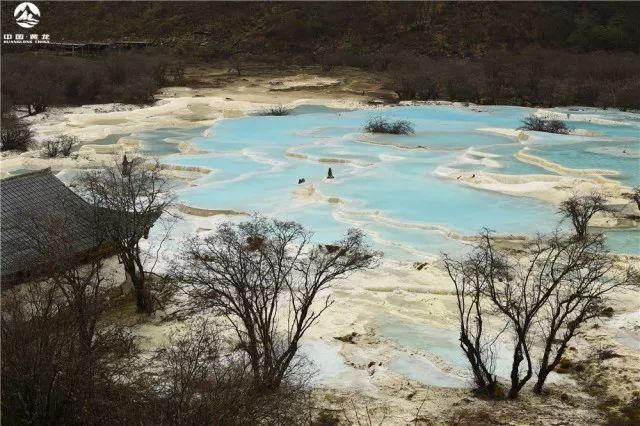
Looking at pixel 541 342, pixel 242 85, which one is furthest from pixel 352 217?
pixel 242 85

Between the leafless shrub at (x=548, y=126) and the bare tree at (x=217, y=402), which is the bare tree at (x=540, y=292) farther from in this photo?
the leafless shrub at (x=548, y=126)

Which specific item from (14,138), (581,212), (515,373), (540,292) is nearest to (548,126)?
(581,212)

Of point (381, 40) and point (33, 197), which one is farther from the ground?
point (381, 40)

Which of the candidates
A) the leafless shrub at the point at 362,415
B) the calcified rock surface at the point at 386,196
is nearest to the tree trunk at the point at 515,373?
the calcified rock surface at the point at 386,196

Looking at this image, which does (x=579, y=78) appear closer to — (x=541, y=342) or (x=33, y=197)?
(x=541, y=342)

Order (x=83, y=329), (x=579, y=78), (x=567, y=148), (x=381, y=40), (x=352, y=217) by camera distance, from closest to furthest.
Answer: (x=83, y=329)
(x=352, y=217)
(x=567, y=148)
(x=579, y=78)
(x=381, y=40)

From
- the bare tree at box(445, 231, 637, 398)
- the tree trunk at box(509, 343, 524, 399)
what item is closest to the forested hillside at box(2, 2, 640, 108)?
the bare tree at box(445, 231, 637, 398)

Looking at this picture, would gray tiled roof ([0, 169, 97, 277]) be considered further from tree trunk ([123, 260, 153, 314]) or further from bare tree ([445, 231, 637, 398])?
bare tree ([445, 231, 637, 398])
